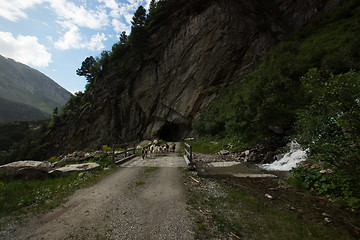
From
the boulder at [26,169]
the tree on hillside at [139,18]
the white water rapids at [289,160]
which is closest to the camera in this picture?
the boulder at [26,169]

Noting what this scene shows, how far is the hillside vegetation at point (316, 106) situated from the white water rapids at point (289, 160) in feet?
4.18

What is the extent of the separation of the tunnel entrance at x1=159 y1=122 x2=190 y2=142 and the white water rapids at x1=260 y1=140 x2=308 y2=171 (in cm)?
2568

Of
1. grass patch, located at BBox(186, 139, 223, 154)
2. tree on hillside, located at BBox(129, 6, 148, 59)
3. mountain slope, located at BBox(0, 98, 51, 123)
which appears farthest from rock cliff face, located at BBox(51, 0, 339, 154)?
mountain slope, located at BBox(0, 98, 51, 123)

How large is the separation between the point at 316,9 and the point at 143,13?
41.9 m

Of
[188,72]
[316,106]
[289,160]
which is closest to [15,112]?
[188,72]

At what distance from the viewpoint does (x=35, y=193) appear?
557 cm

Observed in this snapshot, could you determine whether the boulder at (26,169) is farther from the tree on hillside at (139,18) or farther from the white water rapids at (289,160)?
the tree on hillside at (139,18)

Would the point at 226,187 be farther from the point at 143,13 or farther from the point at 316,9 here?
the point at 143,13

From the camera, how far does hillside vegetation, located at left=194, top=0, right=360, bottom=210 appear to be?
411 centimetres

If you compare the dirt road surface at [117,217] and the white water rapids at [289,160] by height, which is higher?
the white water rapids at [289,160]

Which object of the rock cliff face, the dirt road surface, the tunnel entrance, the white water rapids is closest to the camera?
the dirt road surface

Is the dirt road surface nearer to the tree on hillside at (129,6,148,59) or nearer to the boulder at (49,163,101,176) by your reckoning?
the boulder at (49,163,101,176)

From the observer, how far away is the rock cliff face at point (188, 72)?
99.1ft

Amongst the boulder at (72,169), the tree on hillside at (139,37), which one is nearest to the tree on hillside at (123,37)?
the tree on hillside at (139,37)
